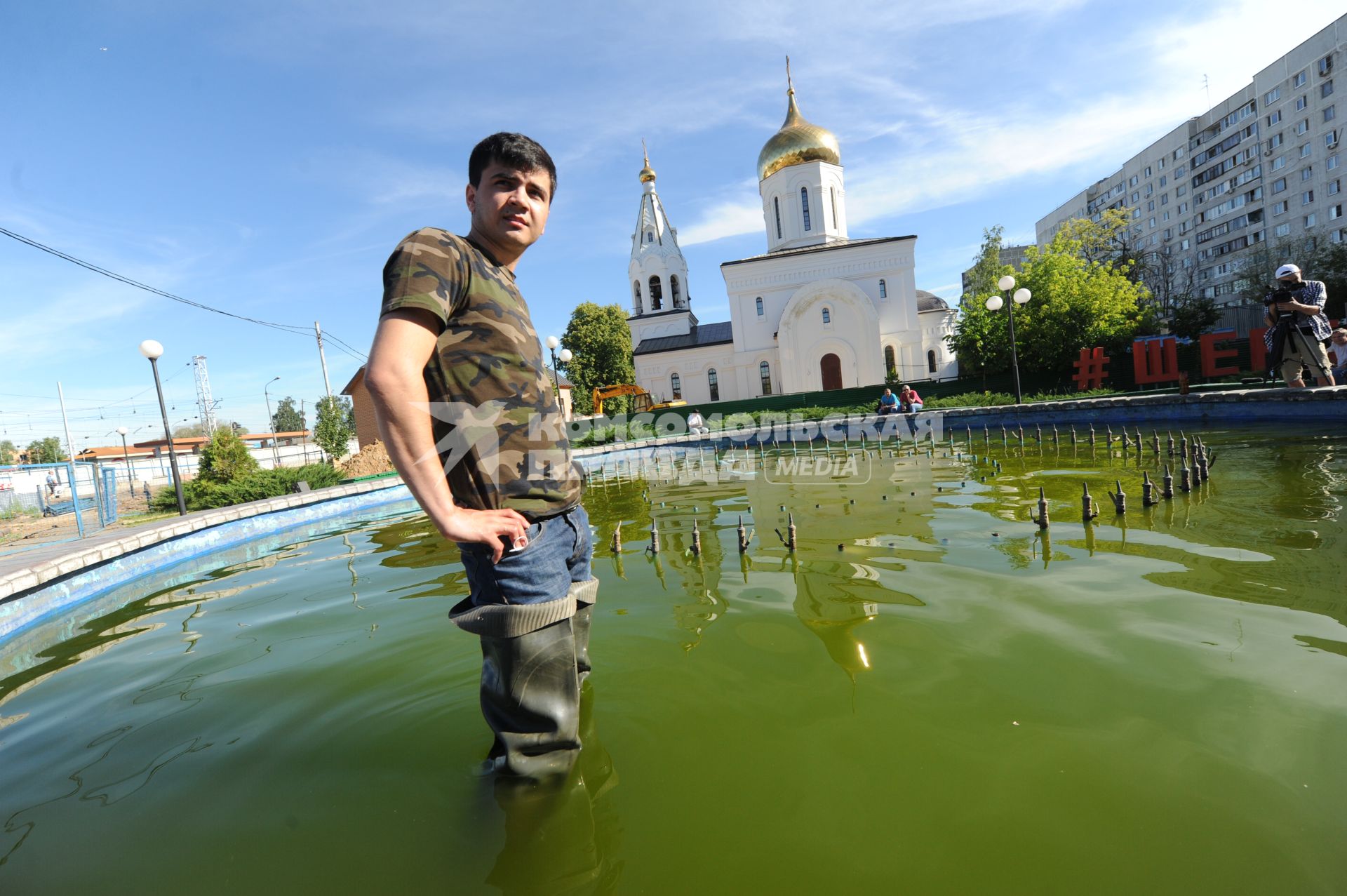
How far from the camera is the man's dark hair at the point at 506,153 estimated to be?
1.87 metres

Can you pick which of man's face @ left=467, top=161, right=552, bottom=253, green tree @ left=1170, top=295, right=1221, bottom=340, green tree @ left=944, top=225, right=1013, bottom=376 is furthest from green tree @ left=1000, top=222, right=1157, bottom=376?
man's face @ left=467, top=161, right=552, bottom=253

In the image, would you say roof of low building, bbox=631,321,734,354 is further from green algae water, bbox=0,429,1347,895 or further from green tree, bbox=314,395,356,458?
green algae water, bbox=0,429,1347,895

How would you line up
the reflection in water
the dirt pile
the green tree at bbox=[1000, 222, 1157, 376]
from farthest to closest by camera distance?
the green tree at bbox=[1000, 222, 1157, 376] → the dirt pile → the reflection in water

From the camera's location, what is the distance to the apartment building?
1612 inches

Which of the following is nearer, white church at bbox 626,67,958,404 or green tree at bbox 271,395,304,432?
white church at bbox 626,67,958,404

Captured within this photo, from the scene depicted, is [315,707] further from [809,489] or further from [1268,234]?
[1268,234]

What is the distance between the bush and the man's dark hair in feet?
48.0

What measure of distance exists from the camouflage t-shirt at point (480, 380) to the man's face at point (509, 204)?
3.8 inches

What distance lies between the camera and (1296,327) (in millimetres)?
9297

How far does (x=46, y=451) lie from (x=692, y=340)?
79665 millimetres

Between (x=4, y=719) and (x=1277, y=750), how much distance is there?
566cm

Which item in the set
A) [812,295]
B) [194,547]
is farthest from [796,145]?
[194,547]

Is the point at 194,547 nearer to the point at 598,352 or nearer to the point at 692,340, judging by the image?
the point at 692,340

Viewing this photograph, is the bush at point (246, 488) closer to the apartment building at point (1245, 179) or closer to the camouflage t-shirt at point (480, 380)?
the camouflage t-shirt at point (480, 380)
